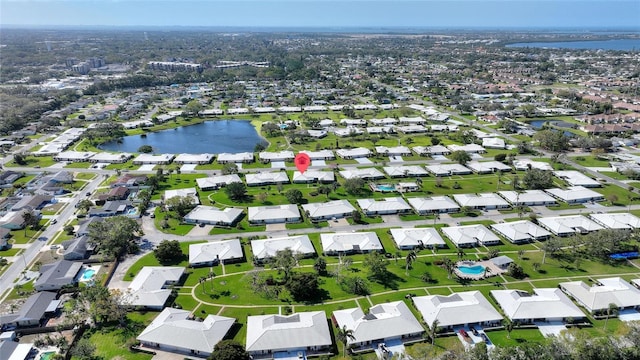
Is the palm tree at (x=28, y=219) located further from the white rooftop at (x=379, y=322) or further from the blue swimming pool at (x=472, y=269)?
the blue swimming pool at (x=472, y=269)

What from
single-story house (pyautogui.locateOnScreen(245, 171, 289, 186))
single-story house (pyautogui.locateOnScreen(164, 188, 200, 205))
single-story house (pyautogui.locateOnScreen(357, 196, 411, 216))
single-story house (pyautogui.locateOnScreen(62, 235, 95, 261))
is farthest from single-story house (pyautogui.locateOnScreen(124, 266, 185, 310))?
single-story house (pyautogui.locateOnScreen(357, 196, 411, 216))

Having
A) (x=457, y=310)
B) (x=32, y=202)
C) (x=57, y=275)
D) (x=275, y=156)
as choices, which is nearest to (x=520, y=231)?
→ (x=457, y=310)

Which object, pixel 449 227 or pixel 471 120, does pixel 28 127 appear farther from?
pixel 471 120

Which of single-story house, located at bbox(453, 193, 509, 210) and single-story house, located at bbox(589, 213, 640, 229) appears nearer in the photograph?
single-story house, located at bbox(589, 213, 640, 229)

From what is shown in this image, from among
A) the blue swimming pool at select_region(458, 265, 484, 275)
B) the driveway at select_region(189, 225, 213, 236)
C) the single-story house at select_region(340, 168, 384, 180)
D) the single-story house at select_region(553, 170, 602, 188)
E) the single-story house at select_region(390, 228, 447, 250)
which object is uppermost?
the single-story house at select_region(553, 170, 602, 188)

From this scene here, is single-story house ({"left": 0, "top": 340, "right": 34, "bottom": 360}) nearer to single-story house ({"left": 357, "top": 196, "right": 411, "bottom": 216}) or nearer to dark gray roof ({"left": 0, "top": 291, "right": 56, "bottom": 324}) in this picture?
dark gray roof ({"left": 0, "top": 291, "right": 56, "bottom": 324})

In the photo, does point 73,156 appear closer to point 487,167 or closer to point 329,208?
point 329,208
